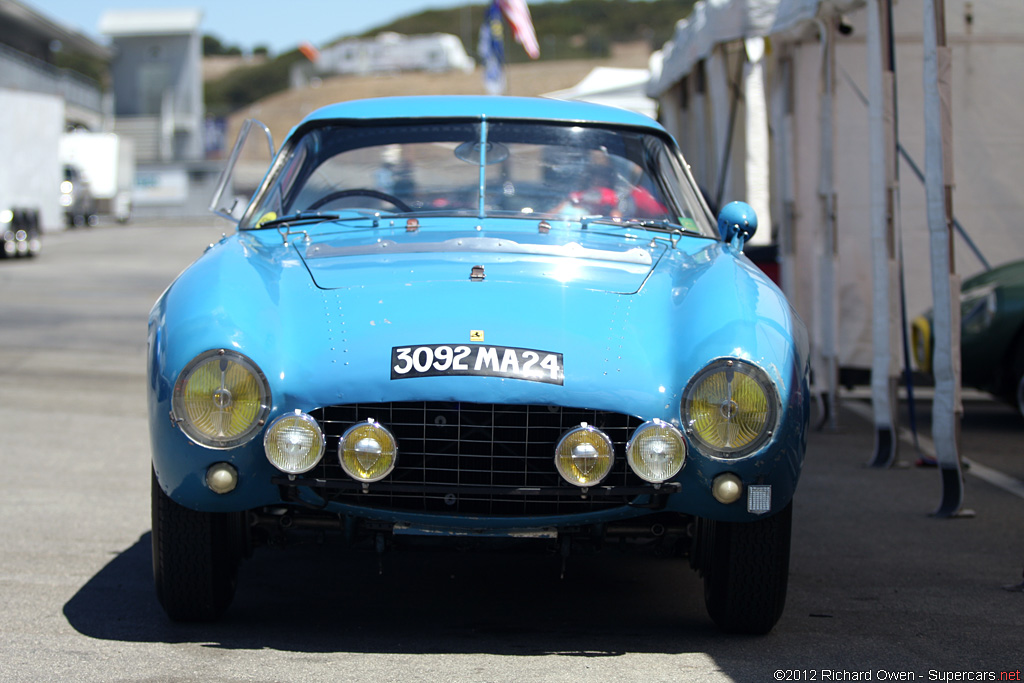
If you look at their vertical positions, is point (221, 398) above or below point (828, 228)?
below

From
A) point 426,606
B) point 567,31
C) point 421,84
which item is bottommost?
point 426,606

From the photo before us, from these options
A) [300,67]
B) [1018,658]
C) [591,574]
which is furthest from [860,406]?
[300,67]

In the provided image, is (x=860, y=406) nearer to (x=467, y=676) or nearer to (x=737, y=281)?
(x=737, y=281)

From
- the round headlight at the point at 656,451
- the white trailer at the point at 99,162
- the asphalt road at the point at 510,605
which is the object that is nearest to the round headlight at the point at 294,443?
the asphalt road at the point at 510,605

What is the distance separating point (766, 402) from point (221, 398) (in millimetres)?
1333

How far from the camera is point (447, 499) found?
3023 millimetres

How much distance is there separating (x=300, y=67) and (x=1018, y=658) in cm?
11198

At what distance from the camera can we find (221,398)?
9.89ft

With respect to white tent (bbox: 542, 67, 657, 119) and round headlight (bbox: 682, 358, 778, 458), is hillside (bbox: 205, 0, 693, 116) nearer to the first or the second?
white tent (bbox: 542, 67, 657, 119)

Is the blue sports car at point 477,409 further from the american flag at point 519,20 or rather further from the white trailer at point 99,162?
the white trailer at point 99,162

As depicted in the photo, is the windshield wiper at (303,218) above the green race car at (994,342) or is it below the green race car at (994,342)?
above

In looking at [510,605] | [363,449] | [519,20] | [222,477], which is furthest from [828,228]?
[519,20]

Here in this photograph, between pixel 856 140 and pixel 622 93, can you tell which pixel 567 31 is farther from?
pixel 856 140

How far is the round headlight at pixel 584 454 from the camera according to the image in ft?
9.66
